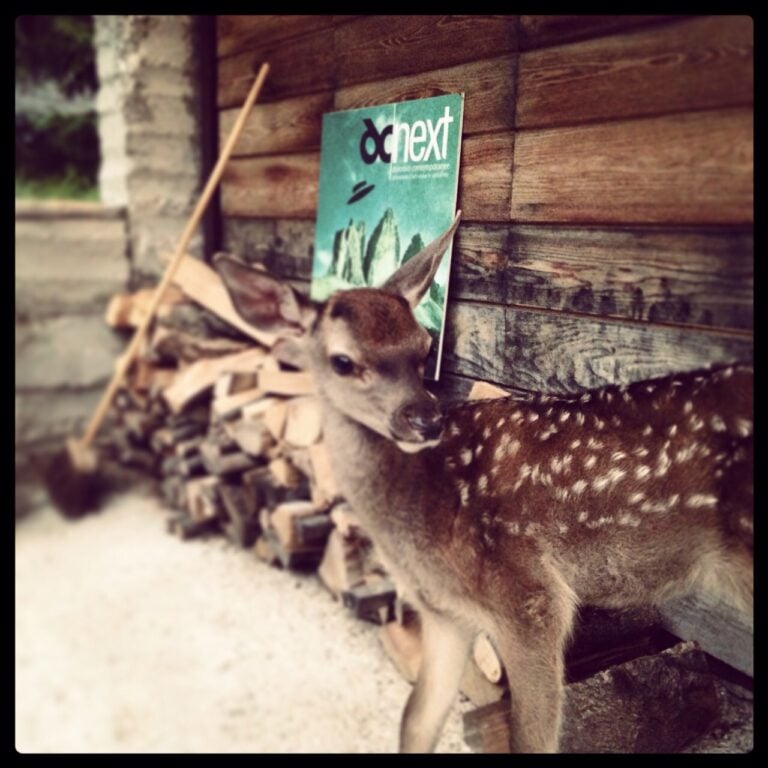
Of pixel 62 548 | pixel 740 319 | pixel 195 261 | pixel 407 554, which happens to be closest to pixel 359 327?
pixel 407 554

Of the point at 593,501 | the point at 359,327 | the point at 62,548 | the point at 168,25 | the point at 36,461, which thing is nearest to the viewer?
the point at 593,501

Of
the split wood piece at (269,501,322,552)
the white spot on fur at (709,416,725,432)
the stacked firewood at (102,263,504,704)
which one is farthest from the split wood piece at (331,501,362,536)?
the white spot on fur at (709,416,725,432)

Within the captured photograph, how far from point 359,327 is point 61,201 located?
6.26 ft

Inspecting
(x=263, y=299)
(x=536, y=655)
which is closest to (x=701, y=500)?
(x=536, y=655)

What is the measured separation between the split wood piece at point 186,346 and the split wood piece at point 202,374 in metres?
0.03

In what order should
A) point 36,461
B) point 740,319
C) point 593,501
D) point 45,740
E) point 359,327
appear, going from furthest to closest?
point 36,461, point 45,740, point 359,327, point 593,501, point 740,319

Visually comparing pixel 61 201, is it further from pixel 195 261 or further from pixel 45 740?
pixel 45 740

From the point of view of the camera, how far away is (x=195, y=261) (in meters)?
2.44

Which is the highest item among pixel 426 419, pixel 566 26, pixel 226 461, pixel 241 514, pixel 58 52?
pixel 58 52

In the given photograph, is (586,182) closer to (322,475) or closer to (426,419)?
(426,419)

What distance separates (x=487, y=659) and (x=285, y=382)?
94 cm

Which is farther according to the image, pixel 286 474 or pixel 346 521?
pixel 286 474

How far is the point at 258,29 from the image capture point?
1.96 metres

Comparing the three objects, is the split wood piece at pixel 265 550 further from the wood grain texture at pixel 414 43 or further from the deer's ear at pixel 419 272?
the wood grain texture at pixel 414 43
